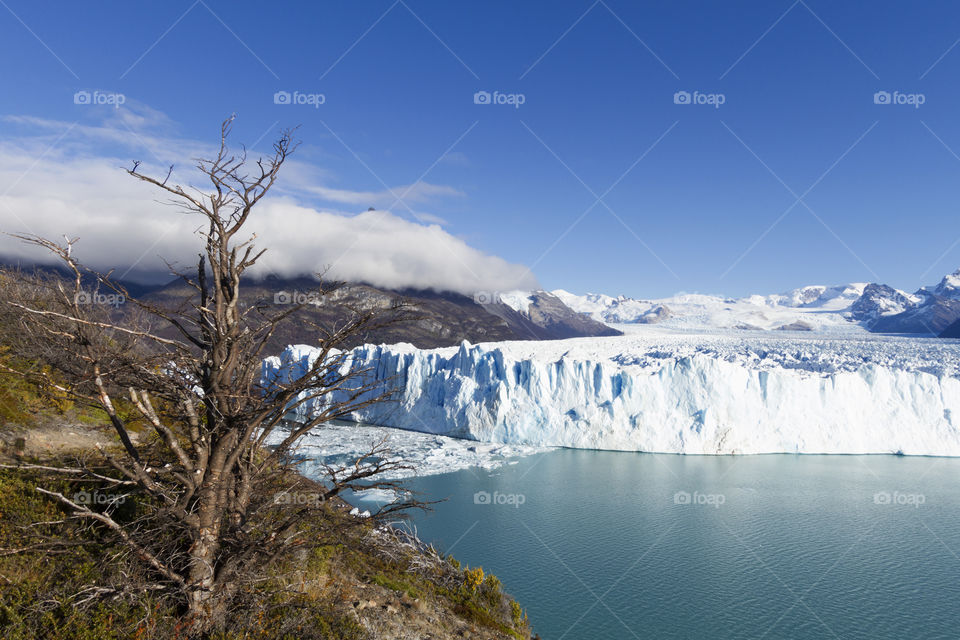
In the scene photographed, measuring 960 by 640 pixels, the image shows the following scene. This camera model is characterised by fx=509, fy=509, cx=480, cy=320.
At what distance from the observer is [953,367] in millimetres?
28625

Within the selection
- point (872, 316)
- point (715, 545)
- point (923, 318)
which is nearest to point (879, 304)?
point (872, 316)

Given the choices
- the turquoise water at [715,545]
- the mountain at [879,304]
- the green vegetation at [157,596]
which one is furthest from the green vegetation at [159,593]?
the mountain at [879,304]

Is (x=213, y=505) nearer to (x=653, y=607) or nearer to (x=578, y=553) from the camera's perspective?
(x=653, y=607)

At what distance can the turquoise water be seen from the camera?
39.1 feet

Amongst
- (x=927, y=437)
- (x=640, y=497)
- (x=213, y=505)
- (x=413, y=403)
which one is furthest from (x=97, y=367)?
(x=927, y=437)

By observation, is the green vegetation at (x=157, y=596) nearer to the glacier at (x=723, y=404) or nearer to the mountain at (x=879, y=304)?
the glacier at (x=723, y=404)

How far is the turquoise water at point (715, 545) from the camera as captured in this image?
11906 millimetres

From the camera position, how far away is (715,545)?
16.1 m

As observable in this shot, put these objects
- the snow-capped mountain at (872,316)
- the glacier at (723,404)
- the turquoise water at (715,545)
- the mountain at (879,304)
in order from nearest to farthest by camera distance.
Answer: the turquoise water at (715,545) → the glacier at (723,404) → the snow-capped mountain at (872,316) → the mountain at (879,304)

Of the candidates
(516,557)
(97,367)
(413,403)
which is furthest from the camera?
(413,403)

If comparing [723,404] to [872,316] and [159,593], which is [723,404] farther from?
[872,316]

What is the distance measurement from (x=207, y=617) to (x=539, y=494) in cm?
1871

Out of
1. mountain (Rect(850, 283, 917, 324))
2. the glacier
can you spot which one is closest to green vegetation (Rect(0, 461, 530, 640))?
the glacier

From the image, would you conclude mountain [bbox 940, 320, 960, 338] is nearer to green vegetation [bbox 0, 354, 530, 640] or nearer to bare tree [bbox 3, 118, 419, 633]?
green vegetation [bbox 0, 354, 530, 640]
